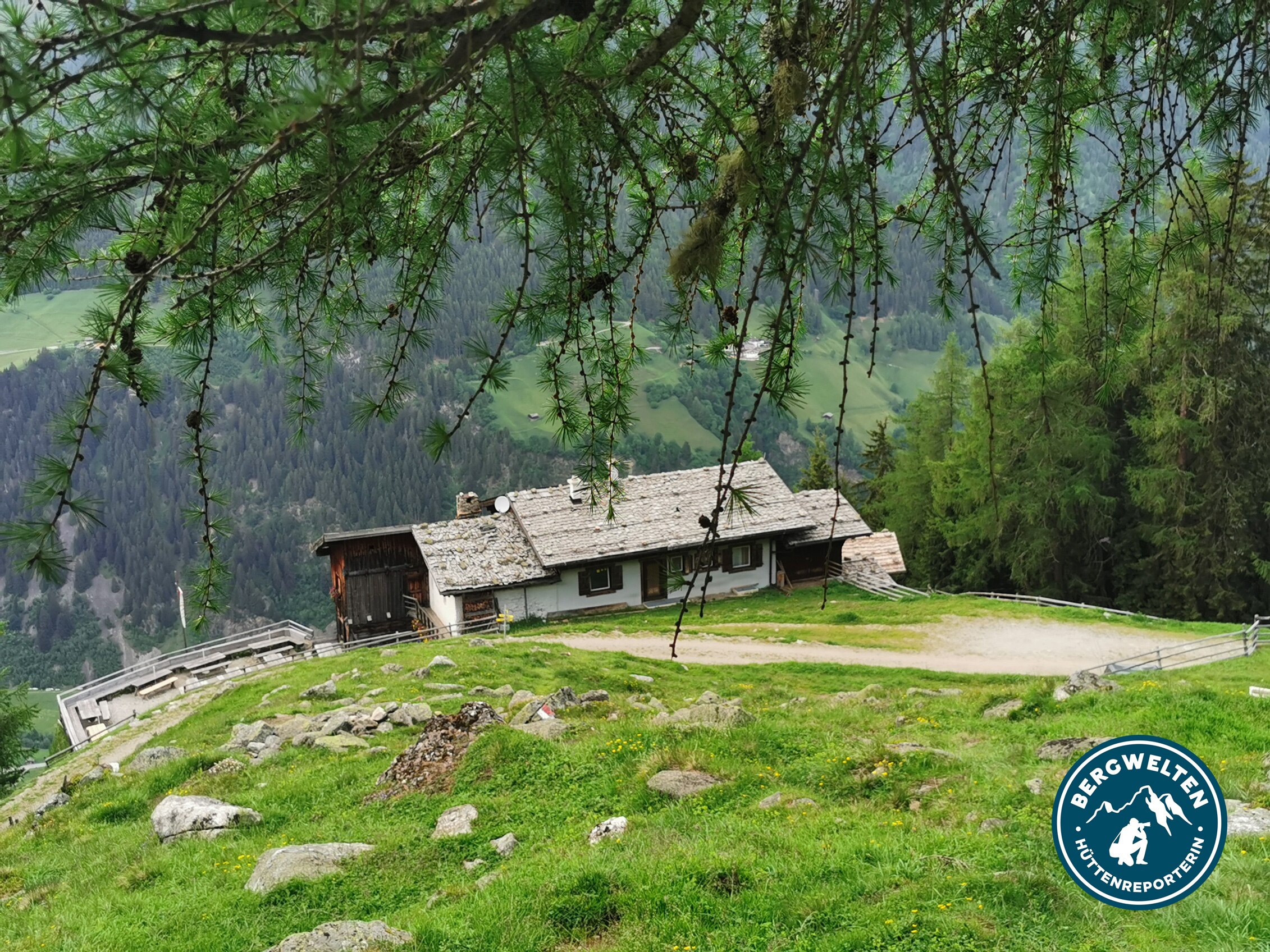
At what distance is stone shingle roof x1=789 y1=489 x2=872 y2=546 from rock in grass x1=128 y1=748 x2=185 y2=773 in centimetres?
2417

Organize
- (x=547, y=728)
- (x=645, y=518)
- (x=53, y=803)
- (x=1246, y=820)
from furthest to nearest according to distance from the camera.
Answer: (x=645, y=518) → (x=53, y=803) → (x=547, y=728) → (x=1246, y=820)

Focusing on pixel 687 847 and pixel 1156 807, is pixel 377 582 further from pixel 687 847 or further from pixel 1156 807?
pixel 1156 807

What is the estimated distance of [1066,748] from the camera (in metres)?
9.30

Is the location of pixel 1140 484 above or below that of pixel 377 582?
above

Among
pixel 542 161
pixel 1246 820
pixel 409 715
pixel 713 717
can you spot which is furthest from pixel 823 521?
pixel 542 161

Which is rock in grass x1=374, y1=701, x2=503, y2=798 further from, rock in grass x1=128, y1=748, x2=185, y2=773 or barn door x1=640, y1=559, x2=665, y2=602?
barn door x1=640, y1=559, x2=665, y2=602

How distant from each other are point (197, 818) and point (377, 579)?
2683 centimetres

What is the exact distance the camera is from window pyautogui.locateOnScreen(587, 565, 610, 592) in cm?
3425

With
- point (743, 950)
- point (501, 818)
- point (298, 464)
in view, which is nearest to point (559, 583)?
point (501, 818)

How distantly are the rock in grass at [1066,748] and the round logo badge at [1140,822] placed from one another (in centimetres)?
441

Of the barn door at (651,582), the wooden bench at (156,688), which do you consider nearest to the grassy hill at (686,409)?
the barn door at (651,582)

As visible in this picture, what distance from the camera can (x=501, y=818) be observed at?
905 centimetres

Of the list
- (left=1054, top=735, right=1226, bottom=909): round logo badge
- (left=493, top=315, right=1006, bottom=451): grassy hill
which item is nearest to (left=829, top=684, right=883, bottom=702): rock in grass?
(left=1054, top=735, right=1226, bottom=909): round logo badge

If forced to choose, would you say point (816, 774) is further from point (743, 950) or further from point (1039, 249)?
point (1039, 249)
